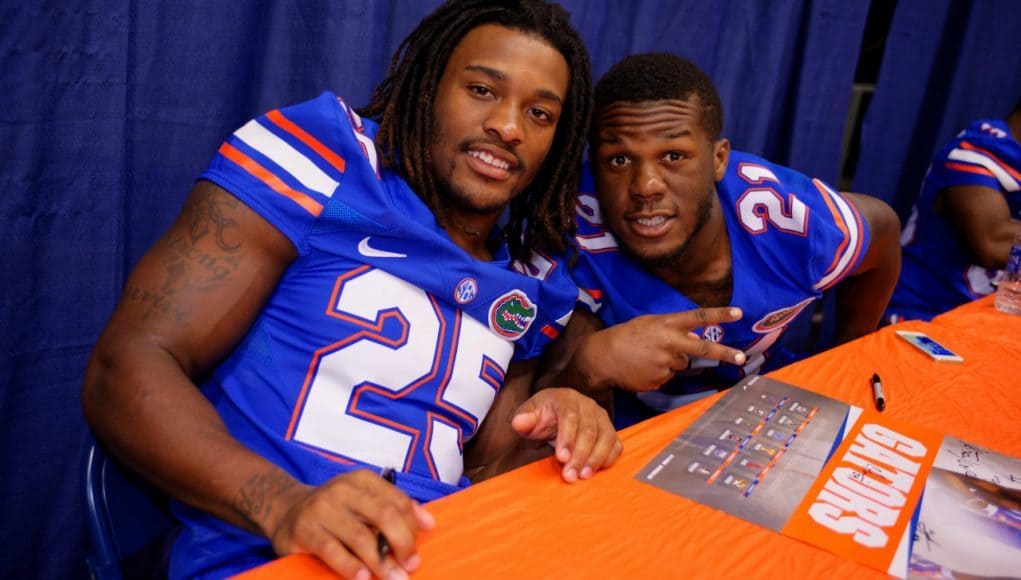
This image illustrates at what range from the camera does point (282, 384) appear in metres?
0.89

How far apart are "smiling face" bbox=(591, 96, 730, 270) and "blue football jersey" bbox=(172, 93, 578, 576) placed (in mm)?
463

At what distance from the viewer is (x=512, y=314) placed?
3.51ft

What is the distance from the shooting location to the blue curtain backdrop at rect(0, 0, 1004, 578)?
119 cm

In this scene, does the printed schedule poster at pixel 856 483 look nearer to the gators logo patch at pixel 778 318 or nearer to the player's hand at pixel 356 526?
the player's hand at pixel 356 526

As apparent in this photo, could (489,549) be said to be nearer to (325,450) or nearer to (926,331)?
(325,450)

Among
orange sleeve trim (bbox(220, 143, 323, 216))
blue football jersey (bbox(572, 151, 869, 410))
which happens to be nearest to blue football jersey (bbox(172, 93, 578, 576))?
orange sleeve trim (bbox(220, 143, 323, 216))

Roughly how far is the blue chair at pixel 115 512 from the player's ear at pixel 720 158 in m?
1.20

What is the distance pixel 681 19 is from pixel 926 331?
3.90ft

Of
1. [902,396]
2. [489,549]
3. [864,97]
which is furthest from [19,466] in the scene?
[864,97]

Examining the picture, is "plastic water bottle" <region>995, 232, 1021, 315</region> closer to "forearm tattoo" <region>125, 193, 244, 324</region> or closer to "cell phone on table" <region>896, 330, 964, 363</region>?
"cell phone on table" <region>896, 330, 964, 363</region>

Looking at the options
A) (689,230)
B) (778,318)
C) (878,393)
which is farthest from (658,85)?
(878,393)

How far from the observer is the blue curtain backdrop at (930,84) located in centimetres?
256

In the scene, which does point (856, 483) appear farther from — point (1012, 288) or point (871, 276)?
point (1012, 288)

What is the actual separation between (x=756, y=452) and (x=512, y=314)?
0.42 m
